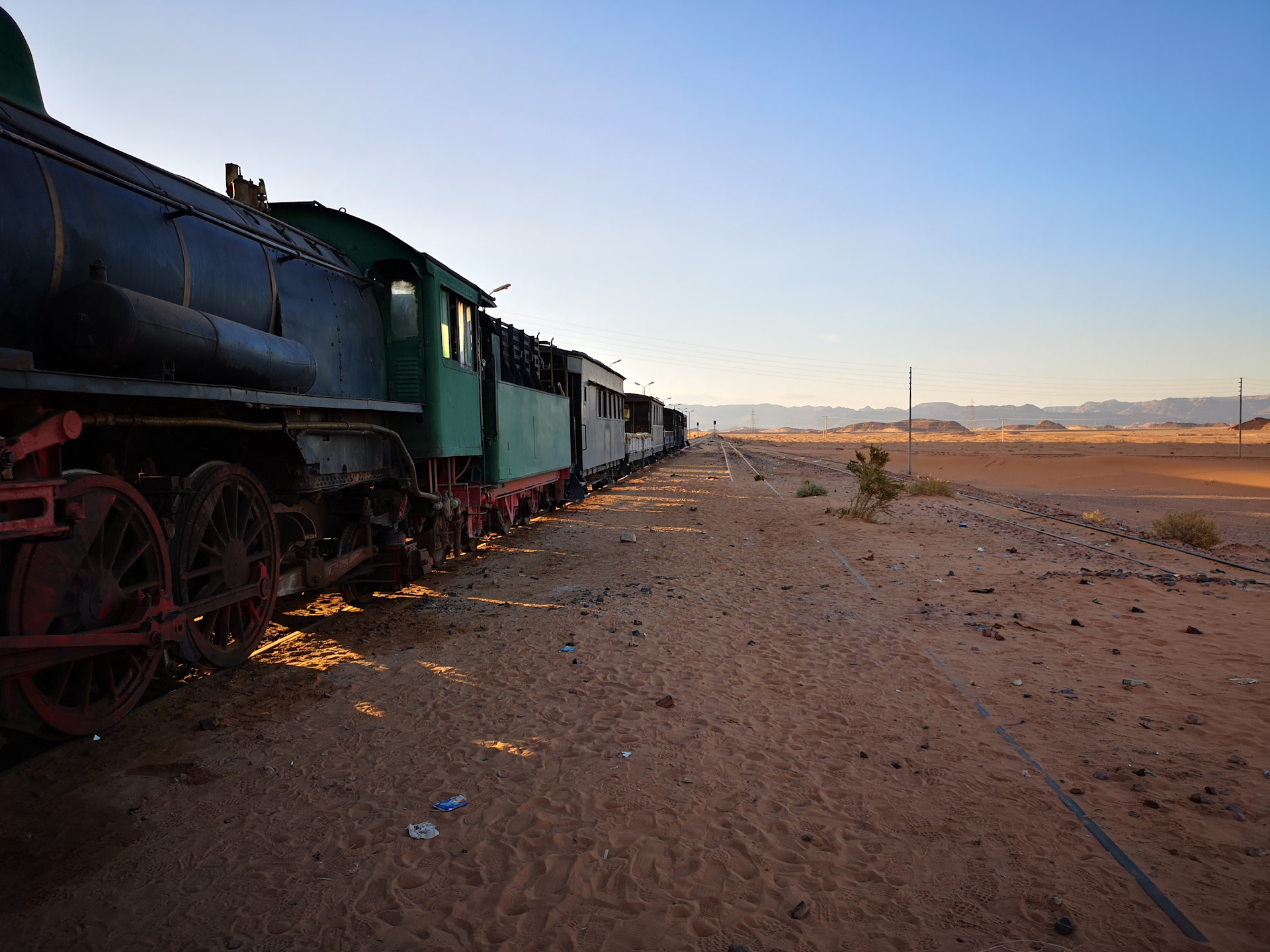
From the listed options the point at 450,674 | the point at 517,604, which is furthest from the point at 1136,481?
the point at 450,674

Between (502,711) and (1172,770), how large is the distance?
13.0 ft

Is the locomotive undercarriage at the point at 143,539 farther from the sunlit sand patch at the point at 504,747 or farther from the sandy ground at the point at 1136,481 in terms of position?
the sandy ground at the point at 1136,481

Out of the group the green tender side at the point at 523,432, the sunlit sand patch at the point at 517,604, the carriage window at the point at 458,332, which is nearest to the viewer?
the sunlit sand patch at the point at 517,604

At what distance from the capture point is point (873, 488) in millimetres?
14477

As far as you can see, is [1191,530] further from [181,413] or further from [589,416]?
[181,413]

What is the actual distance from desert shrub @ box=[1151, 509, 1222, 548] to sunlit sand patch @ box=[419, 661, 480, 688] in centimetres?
1225

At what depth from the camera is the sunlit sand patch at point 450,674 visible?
5082 millimetres

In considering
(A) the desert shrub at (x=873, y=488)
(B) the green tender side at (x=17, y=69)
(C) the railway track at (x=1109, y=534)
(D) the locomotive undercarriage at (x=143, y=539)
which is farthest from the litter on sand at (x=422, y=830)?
(A) the desert shrub at (x=873, y=488)

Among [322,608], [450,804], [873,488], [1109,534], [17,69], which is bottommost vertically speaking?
[1109,534]

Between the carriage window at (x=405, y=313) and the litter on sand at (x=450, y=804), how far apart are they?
5540 mm

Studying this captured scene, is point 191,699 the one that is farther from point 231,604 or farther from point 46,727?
point 46,727

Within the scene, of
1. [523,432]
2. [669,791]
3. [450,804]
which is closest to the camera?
[450,804]

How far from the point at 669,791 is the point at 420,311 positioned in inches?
238

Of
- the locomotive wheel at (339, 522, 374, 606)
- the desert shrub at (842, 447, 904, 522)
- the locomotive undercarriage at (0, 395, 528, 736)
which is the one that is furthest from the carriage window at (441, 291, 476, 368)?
the desert shrub at (842, 447, 904, 522)
